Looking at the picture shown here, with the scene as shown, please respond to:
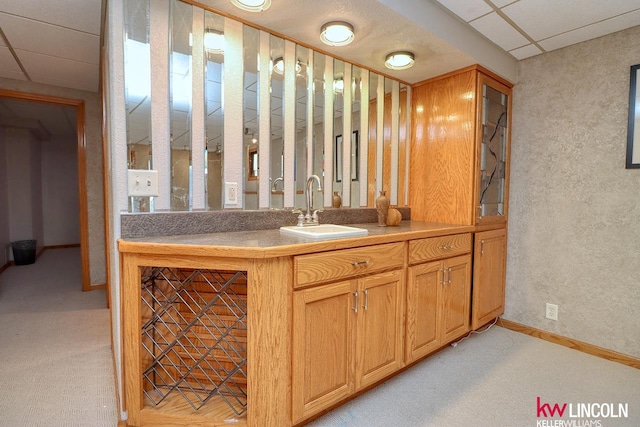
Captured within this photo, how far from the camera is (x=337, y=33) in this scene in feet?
5.79

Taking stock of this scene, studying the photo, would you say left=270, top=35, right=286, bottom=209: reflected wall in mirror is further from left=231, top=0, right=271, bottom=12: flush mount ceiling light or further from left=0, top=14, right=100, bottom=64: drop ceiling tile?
left=0, top=14, right=100, bottom=64: drop ceiling tile

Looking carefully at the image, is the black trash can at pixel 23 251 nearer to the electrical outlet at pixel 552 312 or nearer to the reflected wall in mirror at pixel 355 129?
the reflected wall in mirror at pixel 355 129

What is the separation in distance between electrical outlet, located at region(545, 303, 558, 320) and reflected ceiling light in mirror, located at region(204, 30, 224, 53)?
289cm

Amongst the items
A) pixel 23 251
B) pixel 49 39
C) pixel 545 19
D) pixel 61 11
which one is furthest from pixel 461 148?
pixel 23 251

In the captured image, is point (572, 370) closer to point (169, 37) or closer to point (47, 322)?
point (169, 37)

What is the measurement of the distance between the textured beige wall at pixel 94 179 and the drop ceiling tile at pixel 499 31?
143 inches

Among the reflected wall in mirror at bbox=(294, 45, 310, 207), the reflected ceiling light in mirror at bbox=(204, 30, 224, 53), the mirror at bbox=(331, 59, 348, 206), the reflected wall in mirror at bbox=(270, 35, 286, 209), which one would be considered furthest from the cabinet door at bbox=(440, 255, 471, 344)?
the reflected ceiling light in mirror at bbox=(204, 30, 224, 53)

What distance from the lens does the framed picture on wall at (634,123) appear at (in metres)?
1.98

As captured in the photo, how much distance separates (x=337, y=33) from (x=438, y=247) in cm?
141

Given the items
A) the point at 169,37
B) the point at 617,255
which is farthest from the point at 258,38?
the point at 617,255

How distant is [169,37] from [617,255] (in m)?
3.01

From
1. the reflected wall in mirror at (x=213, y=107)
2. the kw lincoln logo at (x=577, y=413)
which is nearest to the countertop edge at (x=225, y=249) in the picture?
the reflected wall in mirror at (x=213, y=107)

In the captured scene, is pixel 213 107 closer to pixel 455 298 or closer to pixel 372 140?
pixel 372 140

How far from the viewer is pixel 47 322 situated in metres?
2.62
